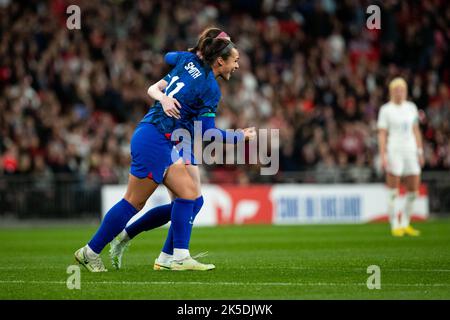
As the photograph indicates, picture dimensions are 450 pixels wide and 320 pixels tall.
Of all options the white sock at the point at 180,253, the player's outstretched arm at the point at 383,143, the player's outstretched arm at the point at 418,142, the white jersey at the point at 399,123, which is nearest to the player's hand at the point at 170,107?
the white sock at the point at 180,253

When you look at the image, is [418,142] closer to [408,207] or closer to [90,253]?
[408,207]

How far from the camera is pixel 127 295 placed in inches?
292

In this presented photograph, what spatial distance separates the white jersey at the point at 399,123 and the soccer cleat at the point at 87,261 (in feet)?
27.4

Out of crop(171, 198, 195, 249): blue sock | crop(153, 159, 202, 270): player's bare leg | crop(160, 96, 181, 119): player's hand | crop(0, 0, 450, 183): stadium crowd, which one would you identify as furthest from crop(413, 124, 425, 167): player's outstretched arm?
crop(160, 96, 181, 119): player's hand

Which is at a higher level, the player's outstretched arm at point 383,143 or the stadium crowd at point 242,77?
the stadium crowd at point 242,77

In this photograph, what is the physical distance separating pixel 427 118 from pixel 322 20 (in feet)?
A: 14.3

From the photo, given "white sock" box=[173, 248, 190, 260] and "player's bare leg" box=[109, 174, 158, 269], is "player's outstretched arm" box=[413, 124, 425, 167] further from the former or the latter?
"player's bare leg" box=[109, 174, 158, 269]

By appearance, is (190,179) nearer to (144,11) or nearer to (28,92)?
(28,92)

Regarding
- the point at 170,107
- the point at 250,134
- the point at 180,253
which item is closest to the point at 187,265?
the point at 180,253

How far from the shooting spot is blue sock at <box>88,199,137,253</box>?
29.6ft

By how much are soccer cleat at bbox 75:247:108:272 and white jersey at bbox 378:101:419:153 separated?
8.34 meters

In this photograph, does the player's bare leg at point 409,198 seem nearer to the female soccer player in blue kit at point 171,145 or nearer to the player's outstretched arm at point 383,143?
the player's outstretched arm at point 383,143

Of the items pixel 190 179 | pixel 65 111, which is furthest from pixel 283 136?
pixel 190 179

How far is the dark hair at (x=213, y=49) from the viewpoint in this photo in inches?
363
